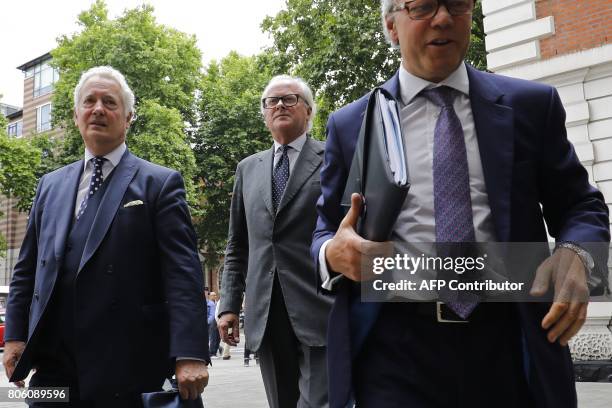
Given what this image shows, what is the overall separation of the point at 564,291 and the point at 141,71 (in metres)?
32.5

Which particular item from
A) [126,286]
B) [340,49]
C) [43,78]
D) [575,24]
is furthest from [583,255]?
[43,78]

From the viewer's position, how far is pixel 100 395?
3.27 meters

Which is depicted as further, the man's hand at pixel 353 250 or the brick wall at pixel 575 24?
the brick wall at pixel 575 24

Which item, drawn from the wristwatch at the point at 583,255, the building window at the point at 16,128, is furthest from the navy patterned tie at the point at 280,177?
the building window at the point at 16,128

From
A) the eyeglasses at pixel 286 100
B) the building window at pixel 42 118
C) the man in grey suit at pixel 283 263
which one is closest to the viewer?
the man in grey suit at pixel 283 263

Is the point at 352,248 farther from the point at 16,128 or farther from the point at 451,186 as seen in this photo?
the point at 16,128

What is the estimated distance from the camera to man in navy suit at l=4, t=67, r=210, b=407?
3330 mm

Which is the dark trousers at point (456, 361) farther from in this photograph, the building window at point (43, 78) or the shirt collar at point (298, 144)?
the building window at point (43, 78)

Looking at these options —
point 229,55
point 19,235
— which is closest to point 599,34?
point 229,55

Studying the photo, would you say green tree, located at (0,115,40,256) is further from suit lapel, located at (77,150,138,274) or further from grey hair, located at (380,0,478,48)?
grey hair, located at (380,0,478,48)

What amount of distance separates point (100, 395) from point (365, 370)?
1566mm

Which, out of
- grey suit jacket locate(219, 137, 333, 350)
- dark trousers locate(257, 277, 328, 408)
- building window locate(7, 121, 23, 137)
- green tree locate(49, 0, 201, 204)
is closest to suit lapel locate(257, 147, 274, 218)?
grey suit jacket locate(219, 137, 333, 350)

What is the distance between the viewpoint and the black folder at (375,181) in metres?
1.90

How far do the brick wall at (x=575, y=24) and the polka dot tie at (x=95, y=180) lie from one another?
30.1ft
